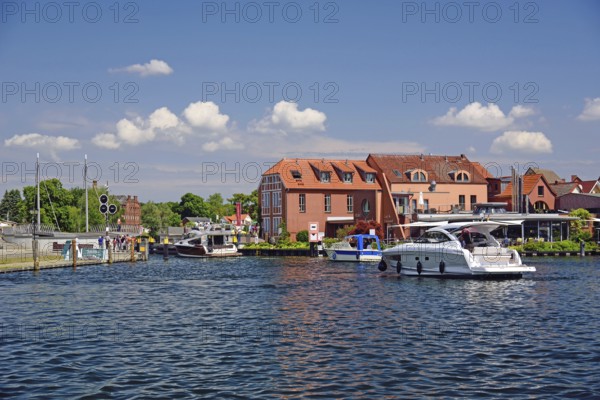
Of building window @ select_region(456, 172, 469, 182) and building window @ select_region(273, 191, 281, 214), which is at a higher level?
building window @ select_region(456, 172, 469, 182)

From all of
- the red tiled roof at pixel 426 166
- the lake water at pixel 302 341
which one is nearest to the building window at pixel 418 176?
the red tiled roof at pixel 426 166

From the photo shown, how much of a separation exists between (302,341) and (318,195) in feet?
245

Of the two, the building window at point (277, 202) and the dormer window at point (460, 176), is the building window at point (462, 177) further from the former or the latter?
the building window at point (277, 202)

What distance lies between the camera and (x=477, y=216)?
8400 centimetres

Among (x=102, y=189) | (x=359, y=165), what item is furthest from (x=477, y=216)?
(x=102, y=189)

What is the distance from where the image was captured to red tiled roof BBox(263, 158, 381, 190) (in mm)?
97688

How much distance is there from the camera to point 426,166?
335ft

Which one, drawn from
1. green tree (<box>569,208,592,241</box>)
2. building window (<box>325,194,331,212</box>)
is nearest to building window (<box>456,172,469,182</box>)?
green tree (<box>569,208,592,241</box>)

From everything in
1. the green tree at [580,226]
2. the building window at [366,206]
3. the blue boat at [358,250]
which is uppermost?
the building window at [366,206]

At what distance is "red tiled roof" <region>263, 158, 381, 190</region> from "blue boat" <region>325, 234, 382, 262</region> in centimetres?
2696

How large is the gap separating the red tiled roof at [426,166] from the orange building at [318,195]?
2.24 metres

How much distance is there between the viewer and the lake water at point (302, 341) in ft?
56.3

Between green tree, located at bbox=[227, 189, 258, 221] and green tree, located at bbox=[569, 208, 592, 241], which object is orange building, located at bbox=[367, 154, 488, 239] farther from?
green tree, located at bbox=[227, 189, 258, 221]

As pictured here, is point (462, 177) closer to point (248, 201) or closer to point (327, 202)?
point (327, 202)
